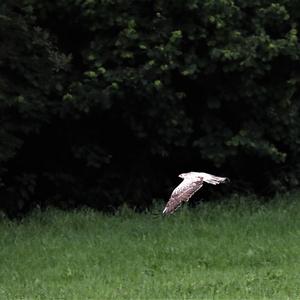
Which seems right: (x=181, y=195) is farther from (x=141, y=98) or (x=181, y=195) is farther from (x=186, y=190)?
(x=141, y=98)

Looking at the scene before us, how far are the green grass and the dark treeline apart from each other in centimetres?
143

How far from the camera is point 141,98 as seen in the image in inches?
480

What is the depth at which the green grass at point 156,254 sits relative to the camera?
26.6 feet

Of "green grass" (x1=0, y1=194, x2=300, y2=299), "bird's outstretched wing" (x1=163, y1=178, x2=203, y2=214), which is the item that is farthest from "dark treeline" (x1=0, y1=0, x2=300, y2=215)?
"green grass" (x1=0, y1=194, x2=300, y2=299)

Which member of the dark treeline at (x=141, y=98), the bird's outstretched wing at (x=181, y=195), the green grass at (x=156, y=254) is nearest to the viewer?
the green grass at (x=156, y=254)

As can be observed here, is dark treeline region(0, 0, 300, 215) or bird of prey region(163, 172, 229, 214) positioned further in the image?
dark treeline region(0, 0, 300, 215)

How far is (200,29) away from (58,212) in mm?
2751

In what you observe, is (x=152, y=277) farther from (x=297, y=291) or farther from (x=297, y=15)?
(x=297, y=15)

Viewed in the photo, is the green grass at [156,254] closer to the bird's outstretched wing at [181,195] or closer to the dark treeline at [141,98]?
the bird's outstretched wing at [181,195]

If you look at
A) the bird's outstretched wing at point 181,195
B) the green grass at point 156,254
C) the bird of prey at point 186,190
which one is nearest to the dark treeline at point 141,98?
the bird of prey at point 186,190

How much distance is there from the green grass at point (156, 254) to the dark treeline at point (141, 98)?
1429mm

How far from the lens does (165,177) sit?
13516mm

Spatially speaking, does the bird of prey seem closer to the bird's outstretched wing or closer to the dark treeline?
the bird's outstretched wing

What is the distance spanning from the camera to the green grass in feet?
26.6
